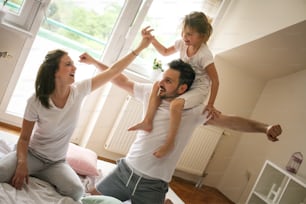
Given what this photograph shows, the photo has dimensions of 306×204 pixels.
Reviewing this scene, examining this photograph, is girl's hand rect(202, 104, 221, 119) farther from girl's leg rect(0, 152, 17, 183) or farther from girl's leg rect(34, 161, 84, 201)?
girl's leg rect(0, 152, 17, 183)

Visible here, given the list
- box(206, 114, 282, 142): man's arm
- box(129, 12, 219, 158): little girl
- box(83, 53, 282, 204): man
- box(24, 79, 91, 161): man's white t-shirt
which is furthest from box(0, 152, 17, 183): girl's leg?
box(206, 114, 282, 142): man's arm

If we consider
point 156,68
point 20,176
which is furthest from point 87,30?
point 20,176

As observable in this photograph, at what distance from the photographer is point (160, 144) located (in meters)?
1.65

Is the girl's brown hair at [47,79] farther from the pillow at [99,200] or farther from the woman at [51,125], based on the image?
the pillow at [99,200]

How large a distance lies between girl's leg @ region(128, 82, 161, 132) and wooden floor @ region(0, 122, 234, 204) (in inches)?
62.3

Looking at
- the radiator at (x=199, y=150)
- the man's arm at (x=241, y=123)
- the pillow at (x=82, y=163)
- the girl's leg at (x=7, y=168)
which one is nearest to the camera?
the girl's leg at (x=7, y=168)

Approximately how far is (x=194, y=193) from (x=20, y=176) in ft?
7.18

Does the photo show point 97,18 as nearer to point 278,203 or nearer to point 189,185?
point 189,185

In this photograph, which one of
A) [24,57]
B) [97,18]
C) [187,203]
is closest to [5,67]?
[24,57]

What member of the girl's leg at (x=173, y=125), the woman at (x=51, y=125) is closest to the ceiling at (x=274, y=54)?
the girl's leg at (x=173, y=125)

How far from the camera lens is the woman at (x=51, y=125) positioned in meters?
1.58

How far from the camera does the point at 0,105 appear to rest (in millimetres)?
2801

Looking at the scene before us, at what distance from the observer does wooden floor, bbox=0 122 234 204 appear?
314cm

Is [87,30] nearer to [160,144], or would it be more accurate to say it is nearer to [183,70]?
[183,70]
